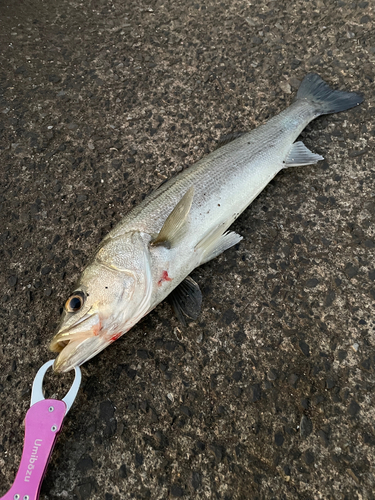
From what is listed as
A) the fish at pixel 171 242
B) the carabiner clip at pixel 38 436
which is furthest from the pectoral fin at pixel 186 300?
the carabiner clip at pixel 38 436

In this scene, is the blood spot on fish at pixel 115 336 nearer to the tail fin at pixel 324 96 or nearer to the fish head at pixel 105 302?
the fish head at pixel 105 302

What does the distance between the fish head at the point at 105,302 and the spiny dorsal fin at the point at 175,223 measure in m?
0.15

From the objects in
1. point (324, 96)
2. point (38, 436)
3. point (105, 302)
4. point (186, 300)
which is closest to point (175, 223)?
point (186, 300)

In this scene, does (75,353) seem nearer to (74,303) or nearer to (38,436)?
(74,303)

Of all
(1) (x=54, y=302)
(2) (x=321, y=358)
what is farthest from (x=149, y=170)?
(2) (x=321, y=358)

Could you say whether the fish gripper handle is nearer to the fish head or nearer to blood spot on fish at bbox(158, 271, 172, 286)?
the fish head

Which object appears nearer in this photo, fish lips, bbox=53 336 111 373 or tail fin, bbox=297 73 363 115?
fish lips, bbox=53 336 111 373

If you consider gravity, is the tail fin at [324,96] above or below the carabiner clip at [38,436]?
below

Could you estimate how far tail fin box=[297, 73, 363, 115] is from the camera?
11.8 ft

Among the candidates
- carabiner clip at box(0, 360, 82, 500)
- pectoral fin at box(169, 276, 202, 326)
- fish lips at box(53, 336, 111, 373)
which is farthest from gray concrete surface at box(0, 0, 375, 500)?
fish lips at box(53, 336, 111, 373)

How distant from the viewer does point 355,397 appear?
7.84ft

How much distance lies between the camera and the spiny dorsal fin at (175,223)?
2613mm

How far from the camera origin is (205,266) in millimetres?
2930

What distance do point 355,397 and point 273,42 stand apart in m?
3.78
